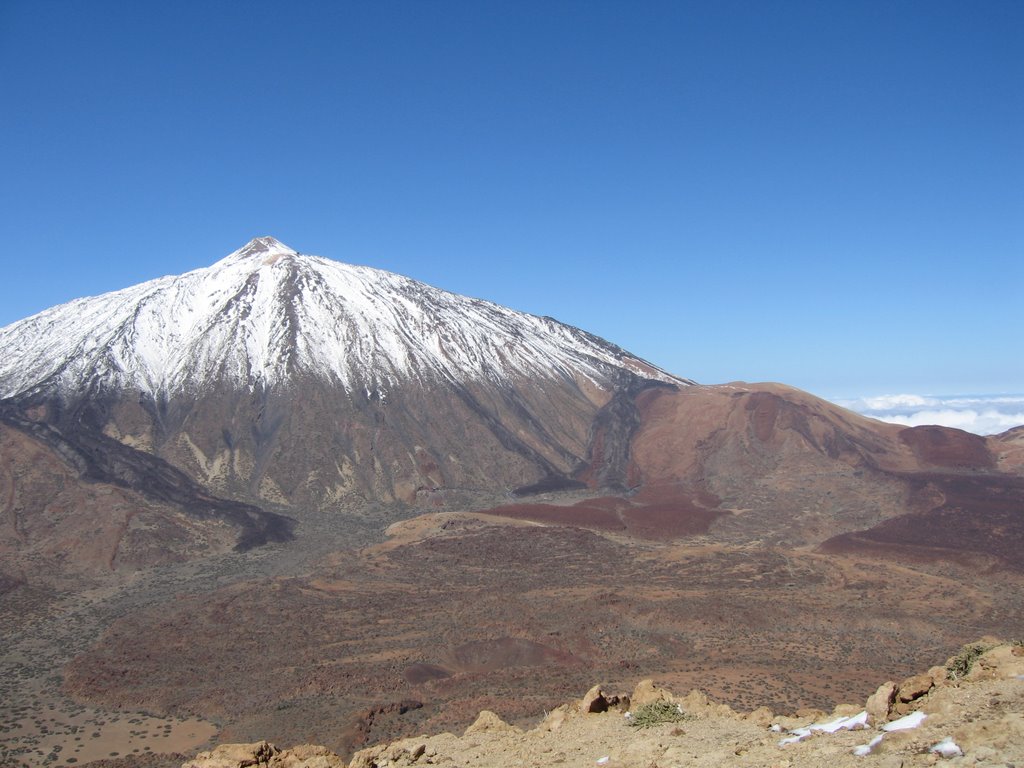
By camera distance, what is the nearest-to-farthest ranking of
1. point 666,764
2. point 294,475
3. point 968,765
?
point 968,765
point 666,764
point 294,475

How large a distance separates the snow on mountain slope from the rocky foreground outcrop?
243 ft

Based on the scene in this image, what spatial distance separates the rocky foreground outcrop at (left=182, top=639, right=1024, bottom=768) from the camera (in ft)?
30.3

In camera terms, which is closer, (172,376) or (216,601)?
(216,601)

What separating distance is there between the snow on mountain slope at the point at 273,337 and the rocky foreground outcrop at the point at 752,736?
7394 centimetres

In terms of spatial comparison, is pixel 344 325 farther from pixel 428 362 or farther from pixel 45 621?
pixel 45 621

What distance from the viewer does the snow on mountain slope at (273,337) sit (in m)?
86.0

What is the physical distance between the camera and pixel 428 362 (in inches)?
3676

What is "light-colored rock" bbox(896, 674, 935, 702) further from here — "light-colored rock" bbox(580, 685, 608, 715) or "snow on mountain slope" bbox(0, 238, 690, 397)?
"snow on mountain slope" bbox(0, 238, 690, 397)

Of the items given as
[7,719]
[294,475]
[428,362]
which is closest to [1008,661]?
[7,719]

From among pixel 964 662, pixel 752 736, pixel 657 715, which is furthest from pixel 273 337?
pixel 964 662

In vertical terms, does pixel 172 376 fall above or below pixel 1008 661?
above

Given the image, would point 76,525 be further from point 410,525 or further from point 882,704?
point 882,704

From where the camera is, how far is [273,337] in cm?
9244

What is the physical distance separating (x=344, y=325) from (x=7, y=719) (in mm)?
72733
